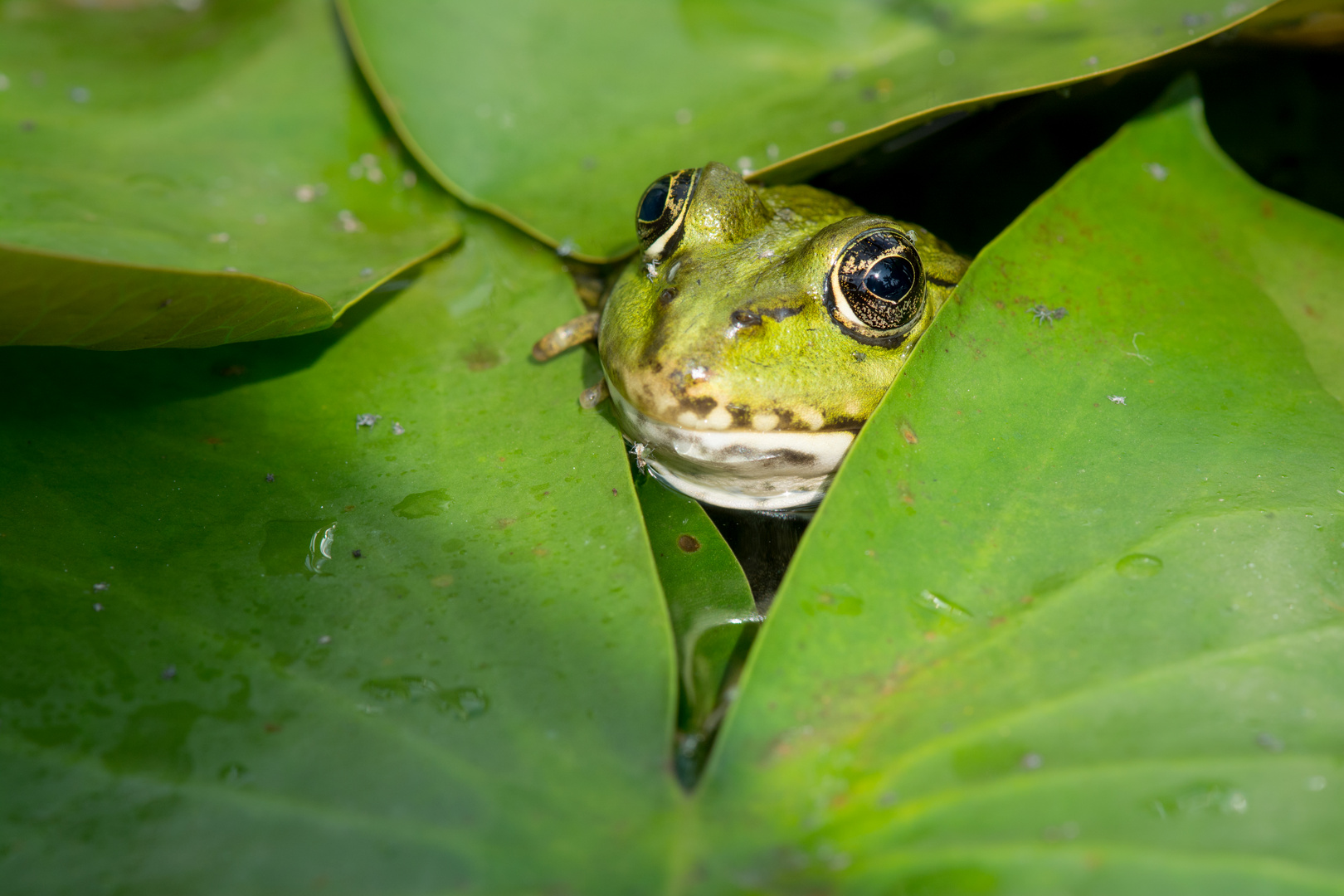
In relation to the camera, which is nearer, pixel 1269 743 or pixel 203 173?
pixel 1269 743

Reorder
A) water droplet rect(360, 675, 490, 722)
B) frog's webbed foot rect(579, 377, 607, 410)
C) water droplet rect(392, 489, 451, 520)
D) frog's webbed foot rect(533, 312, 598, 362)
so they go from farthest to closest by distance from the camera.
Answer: frog's webbed foot rect(533, 312, 598, 362) → frog's webbed foot rect(579, 377, 607, 410) → water droplet rect(392, 489, 451, 520) → water droplet rect(360, 675, 490, 722)

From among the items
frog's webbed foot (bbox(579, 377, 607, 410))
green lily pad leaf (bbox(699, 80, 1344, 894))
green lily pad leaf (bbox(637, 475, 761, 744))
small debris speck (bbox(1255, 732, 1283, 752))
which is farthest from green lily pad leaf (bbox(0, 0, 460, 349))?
small debris speck (bbox(1255, 732, 1283, 752))

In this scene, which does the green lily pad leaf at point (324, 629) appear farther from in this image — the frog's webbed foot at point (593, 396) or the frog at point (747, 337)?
the frog at point (747, 337)

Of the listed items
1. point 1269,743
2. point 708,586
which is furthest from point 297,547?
point 1269,743

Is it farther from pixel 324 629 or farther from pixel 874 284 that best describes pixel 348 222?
pixel 874 284

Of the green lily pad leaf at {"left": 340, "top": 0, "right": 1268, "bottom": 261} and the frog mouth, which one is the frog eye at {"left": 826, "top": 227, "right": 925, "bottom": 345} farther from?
the green lily pad leaf at {"left": 340, "top": 0, "right": 1268, "bottom": 261}
